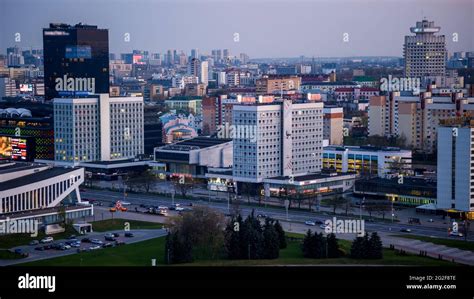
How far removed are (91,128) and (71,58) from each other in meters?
4.15

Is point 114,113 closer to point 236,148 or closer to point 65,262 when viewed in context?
point 236,148

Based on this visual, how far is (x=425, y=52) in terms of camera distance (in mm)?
33656

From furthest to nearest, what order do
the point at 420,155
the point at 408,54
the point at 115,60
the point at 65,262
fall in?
1. the point at 115,60
2. the point at 408,54
3. the point at 420,155
4. the point at 65,262

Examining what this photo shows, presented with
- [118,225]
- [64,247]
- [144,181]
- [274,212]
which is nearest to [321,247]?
[64,247]

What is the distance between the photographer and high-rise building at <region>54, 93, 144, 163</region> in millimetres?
18172

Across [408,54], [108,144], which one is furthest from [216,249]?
[408,54]

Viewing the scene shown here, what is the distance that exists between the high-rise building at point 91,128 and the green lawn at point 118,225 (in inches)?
248

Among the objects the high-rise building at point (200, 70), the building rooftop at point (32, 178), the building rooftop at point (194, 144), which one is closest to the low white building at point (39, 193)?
the building rooftop at point (32, 178)

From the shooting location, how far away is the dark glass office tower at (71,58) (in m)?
21.8

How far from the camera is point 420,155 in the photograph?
1820 cm

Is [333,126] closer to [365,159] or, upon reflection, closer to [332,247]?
[365,159]

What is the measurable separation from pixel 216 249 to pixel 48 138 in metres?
10.3

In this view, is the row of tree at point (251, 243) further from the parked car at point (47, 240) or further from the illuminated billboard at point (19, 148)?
the illuminated billboard at point (19, 148)

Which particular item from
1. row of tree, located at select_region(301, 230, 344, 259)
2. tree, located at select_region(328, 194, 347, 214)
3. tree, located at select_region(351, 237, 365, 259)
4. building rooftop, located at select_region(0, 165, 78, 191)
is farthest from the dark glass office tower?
tree, located at select_region(351, 237, 365, 259)
